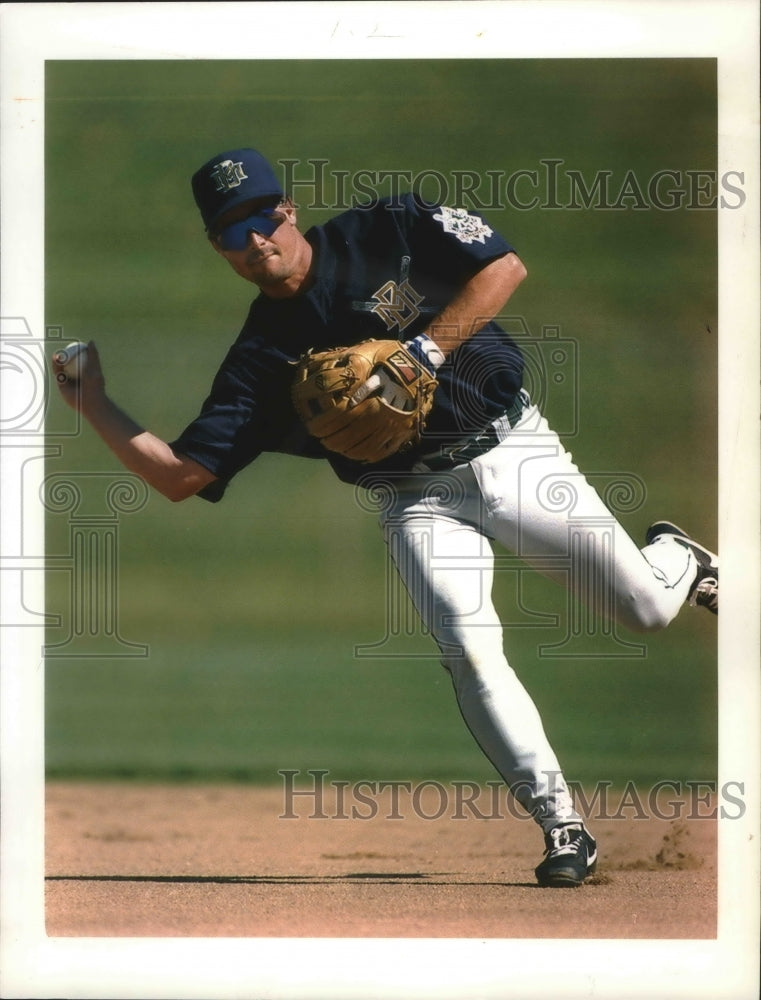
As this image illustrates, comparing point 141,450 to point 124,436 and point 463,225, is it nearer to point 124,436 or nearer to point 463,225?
point 124,436

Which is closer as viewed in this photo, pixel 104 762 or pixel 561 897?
pixel 561 897

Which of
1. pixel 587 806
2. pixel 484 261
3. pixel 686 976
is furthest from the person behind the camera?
pixel 587 806

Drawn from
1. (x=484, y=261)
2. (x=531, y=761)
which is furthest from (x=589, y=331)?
(x=531, y=761)

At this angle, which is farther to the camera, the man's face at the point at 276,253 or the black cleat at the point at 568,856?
the man's face at the point at 276,253

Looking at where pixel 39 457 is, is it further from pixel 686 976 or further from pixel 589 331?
pixel 686 976

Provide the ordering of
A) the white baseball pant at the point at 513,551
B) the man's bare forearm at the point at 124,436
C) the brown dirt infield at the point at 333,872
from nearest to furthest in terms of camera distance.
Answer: the brown dirt infield at the point at 333,872 < the white baseball pant at the point at 513,551 < the man's bare forearm at the point at 124,436

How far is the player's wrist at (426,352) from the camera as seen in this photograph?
3109 millimetres

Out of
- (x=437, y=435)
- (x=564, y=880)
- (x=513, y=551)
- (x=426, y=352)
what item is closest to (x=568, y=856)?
(x=564, y=880)

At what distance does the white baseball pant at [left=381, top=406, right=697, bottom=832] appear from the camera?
317cm

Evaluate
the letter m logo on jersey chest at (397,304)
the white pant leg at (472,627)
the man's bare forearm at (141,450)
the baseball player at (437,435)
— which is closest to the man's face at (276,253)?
the baseball player at (437,435)

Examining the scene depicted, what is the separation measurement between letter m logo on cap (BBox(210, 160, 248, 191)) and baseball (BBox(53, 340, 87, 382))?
0.48m

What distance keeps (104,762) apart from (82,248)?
1229 mm

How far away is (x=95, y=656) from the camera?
3.41 meters

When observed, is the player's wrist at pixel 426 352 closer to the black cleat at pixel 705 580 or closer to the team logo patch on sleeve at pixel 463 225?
the team logo patch on sleeve at pixel 463 225
